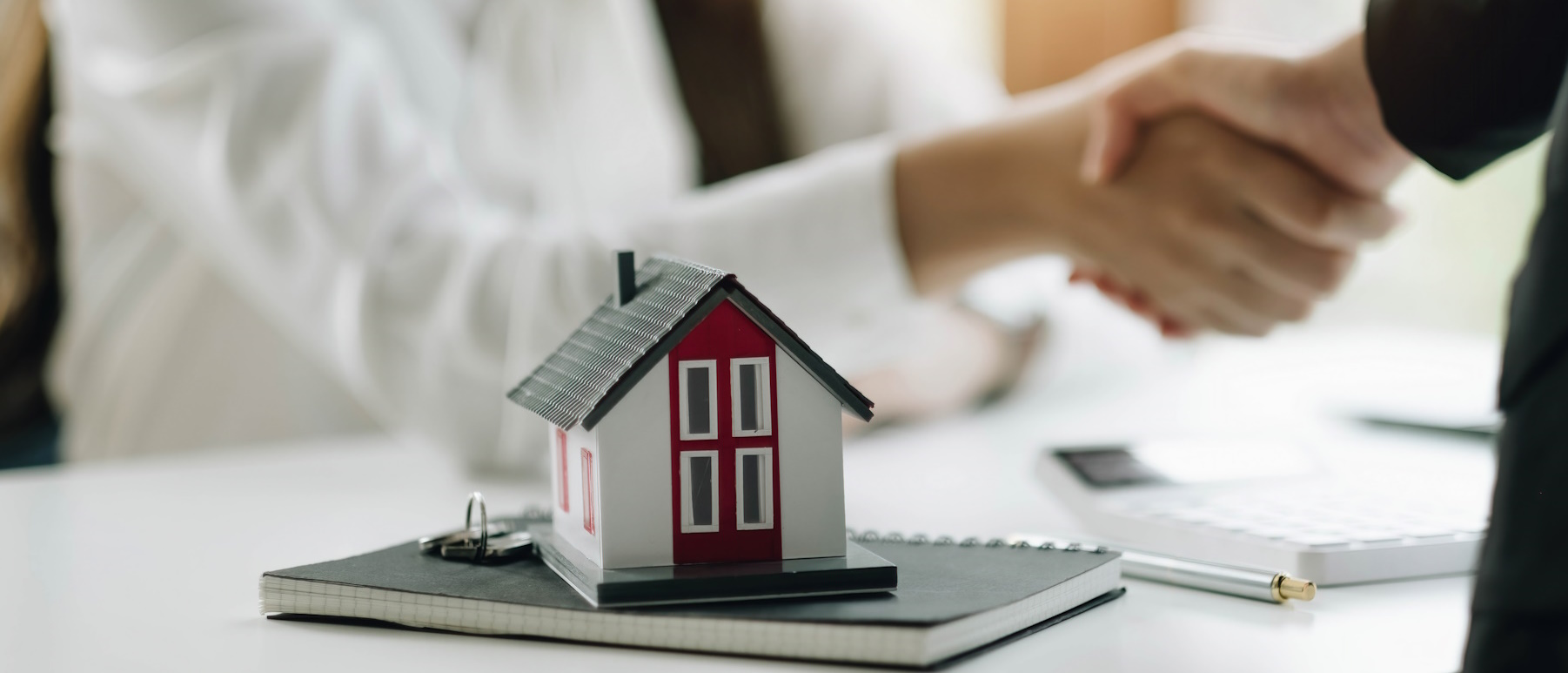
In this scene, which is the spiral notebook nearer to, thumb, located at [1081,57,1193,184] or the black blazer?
the black blazer

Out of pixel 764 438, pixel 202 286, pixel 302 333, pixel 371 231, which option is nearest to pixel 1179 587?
pixel 764 438

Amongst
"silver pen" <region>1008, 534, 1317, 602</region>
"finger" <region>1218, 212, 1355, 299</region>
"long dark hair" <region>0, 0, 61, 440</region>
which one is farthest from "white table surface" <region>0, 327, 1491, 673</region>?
"long dark hair" <region>0, 0, 61, 440</region>

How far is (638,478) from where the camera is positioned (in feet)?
1.08

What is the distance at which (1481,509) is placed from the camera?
0.49 metres

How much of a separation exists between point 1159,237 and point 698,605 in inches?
16.3

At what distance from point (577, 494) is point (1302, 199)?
0.41 meters

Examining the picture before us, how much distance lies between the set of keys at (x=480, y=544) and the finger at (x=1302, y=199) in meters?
0.41

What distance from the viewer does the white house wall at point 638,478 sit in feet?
1.07

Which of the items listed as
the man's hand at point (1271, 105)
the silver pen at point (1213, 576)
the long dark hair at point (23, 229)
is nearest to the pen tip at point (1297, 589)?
the silver pen at point (1213, 576)

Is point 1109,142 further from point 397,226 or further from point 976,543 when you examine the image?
point 397,226

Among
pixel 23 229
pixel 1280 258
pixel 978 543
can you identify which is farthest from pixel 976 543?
pixel 23 229

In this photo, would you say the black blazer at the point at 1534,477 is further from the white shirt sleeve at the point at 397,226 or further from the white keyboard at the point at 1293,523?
the white shirt sleeve at the point at 397,226

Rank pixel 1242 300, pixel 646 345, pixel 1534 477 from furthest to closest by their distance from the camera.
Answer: pixel 1242 300 < pixel 646 345 < pixel 1534 477

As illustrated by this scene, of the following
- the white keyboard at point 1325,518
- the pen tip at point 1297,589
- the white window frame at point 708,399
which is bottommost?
the pen tip at point 1297,589
